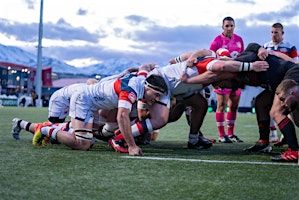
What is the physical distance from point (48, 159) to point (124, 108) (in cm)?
105

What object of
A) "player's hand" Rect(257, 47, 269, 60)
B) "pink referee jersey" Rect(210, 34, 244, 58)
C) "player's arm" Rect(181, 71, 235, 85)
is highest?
"pink referee jersey" Rect(210, 34, 244, 58)

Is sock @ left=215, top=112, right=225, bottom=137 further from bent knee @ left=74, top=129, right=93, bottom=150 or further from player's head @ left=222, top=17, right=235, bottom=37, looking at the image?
bent knee @ left=74, top=129, right=93, bottom=150

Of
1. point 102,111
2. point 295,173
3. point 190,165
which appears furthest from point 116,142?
point 295,173

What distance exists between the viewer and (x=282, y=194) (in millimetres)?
3850

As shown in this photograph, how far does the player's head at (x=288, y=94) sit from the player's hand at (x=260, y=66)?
0.64 m

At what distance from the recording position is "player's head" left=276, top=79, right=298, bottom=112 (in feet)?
17.7

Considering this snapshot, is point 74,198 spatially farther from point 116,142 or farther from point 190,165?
point 116,142

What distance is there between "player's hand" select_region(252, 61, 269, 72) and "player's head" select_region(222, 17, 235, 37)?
313cm

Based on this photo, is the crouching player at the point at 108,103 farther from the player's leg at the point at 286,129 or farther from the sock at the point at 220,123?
the sock at the point at 220,123

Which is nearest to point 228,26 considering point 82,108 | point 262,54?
point 262,54

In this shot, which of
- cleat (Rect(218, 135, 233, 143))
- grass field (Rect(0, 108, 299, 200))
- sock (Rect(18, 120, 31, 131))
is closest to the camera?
grass field (Rect(0, 108, 299, 200))

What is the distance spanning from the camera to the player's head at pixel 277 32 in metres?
7.94

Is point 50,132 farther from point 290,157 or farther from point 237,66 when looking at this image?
point 290,157

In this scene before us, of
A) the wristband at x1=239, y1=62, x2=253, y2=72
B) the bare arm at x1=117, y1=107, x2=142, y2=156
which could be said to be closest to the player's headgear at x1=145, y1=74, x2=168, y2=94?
the bare arm at x1=117, y1=107, x2=142, y2=156
